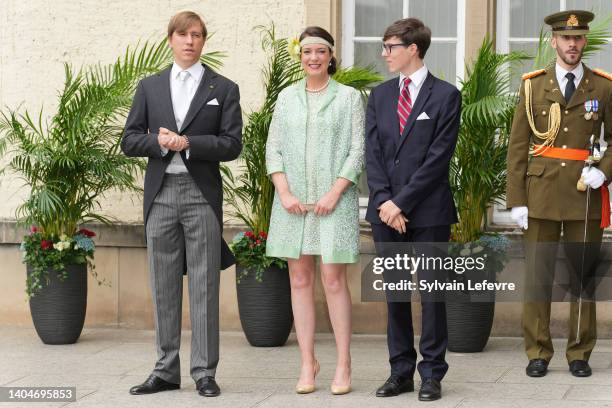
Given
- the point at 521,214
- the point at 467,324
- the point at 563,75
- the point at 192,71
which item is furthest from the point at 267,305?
the point at 563,75

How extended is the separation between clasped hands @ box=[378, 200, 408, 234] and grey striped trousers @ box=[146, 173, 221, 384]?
0.95m

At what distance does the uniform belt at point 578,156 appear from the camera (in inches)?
273

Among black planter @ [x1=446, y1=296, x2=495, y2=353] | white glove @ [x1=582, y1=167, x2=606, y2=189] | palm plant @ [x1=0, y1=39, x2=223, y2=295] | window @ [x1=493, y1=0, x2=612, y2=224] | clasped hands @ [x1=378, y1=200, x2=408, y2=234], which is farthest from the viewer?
window @ [x1=493, y1=0, x2=612, y2=224]

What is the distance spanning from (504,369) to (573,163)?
1.30 m

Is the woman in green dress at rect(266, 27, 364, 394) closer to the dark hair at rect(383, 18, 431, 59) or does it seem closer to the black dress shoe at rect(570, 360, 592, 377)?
the dark hair at rect(383, 18, 431, 59)

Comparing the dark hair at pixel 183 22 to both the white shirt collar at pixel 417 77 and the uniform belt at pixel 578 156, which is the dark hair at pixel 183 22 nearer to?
the white shirt collar at pixel 417 77

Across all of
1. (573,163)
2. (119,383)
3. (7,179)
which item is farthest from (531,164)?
(7,179)

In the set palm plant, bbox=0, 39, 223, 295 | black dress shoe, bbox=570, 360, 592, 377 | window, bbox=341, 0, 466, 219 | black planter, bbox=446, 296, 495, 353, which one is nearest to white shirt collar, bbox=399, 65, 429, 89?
black dress shoe, bbox=570, 360, 592, 377

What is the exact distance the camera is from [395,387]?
6.38 metres

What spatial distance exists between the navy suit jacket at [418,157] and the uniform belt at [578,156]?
863mm

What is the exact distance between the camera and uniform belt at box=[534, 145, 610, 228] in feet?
22.8

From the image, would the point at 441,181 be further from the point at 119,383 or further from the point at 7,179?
the point at 7,179

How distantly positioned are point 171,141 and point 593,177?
234cm

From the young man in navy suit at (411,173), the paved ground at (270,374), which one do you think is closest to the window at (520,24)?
the paved ground at (270,374)
